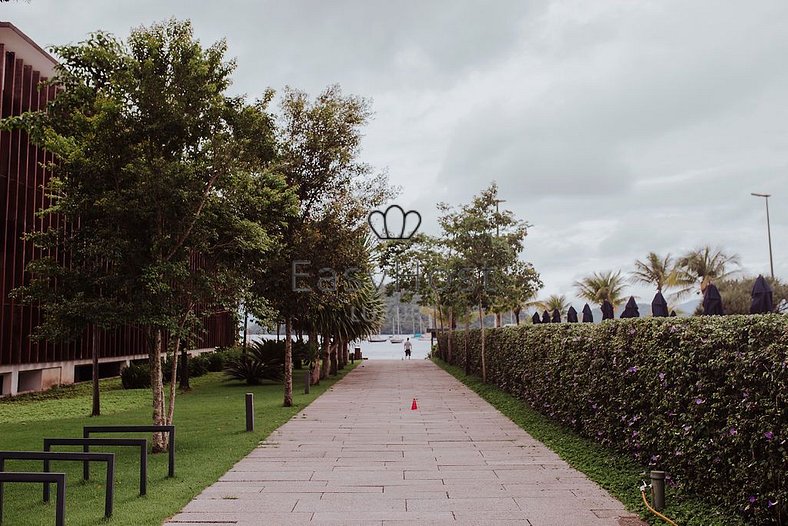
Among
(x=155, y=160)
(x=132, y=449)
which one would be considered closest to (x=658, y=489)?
(x=155, y=160)

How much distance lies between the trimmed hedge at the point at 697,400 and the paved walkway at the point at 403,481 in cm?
77

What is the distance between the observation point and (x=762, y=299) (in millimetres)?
6504

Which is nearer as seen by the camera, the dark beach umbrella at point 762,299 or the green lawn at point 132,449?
the green lawn at point 132,449

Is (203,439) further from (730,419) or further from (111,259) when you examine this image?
(730,419)

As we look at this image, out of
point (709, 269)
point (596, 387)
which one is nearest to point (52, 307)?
point (596, 387)

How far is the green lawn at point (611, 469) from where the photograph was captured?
569 centimetres

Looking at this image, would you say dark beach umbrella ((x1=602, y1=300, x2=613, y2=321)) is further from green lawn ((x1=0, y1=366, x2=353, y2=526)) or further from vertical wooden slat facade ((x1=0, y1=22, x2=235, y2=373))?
vertical wooden slat facade ((x1=0, y1=22, x2=235, y2=373))

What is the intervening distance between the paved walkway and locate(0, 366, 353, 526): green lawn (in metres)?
0.32

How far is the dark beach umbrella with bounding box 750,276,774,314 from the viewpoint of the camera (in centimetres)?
648

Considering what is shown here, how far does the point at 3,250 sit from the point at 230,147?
1392 cm

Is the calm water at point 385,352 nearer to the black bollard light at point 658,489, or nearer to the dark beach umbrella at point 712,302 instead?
the dark beach umbrella at point 712,302

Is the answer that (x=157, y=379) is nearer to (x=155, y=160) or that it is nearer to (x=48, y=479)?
(x=155, y=160)

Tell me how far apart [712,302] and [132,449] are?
804cm

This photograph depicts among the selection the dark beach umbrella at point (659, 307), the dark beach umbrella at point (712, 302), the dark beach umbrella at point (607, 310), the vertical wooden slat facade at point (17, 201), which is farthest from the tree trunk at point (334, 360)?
the dark beach umbrella at point (712, 302)
